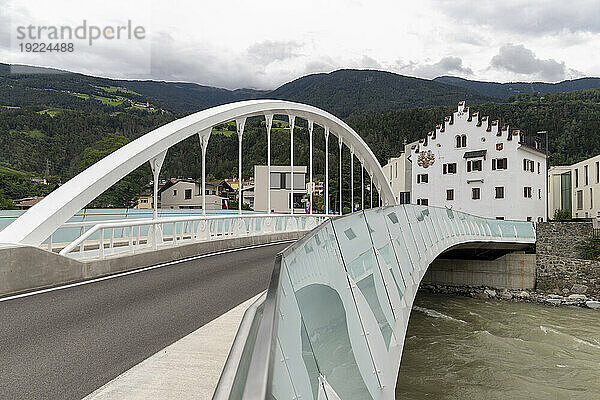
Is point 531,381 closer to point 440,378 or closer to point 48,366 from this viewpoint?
point 440,378

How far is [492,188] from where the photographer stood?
54.5 m

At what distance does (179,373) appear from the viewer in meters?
6.00

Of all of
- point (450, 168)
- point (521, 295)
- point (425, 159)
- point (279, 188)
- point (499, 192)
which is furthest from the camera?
Answer: point (279, 188)

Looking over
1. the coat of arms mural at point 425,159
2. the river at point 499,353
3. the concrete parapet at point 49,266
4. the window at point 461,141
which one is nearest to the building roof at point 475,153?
the window at point 461,141

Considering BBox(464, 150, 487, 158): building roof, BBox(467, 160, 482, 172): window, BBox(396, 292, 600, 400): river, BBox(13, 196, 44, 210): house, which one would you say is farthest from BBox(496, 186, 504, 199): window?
BBox(13, 196, 44, 210): house

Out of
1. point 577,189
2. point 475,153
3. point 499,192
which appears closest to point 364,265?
point 499,192

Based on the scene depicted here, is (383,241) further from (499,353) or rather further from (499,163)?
(499,163)

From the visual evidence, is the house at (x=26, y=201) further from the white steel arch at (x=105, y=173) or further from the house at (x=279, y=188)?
the house at (x=279, y=188)

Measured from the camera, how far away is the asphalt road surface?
230 inches

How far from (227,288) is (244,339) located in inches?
363

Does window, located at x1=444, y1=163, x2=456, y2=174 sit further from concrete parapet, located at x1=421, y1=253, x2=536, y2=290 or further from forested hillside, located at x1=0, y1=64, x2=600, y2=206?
forested hillside, located at x1=0, y1=64, x2=600, y2=206

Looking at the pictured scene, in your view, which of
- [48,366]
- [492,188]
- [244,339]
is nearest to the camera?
[244,339]

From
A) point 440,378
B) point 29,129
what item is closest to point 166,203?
point 29,129

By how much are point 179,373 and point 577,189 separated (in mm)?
61908
